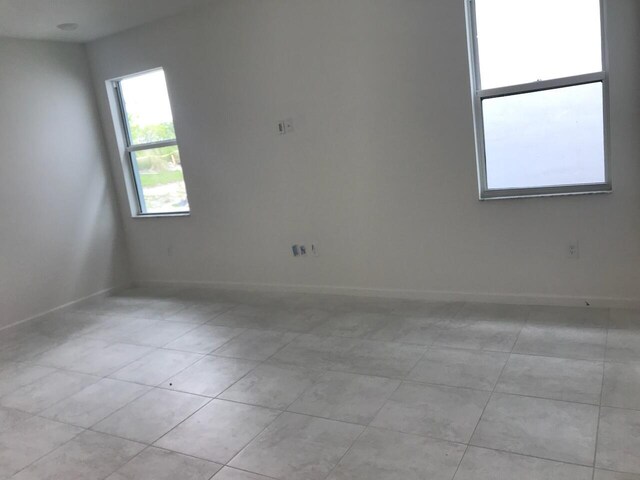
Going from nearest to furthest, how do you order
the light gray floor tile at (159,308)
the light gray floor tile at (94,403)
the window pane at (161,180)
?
the light gray floor tile at (94,403) → the light gray floor tile at (159,308) → the window pane at (161,180)

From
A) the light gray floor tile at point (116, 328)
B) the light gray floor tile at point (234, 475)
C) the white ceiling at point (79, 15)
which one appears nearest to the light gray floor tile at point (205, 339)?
the light gray floor tile at point (116, 328)

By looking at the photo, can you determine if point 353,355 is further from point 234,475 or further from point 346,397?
point 234,475

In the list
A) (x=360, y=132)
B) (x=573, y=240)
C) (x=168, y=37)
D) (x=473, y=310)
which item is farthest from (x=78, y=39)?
(x=573, y=240)

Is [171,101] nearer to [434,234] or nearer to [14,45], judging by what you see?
[14,45]

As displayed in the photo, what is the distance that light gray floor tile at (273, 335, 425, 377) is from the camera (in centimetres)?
288

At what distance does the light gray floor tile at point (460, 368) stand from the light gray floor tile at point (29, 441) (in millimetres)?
1828

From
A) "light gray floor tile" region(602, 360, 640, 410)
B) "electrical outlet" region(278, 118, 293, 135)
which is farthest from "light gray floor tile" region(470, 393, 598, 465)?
"electrical outlet" region(278, 118, 293, 135)

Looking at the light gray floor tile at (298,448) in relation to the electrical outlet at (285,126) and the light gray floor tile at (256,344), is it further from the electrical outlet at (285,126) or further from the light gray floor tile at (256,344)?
the electrical outlet at (285,126)

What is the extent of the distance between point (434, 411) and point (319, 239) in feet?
7.05

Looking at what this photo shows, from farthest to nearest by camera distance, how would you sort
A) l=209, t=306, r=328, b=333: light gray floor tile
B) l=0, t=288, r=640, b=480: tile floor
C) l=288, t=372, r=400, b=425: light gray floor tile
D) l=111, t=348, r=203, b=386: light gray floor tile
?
l=209, t=306, r=328, b=333: light gray floor tile → l=111, t=348, r=203, b=386: light gray floor tile → l=288, t=372, r=400, b=425: light gray floor tile → l=0, t=288, r=640, b=480: tile floor

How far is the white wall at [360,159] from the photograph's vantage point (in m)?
3.31

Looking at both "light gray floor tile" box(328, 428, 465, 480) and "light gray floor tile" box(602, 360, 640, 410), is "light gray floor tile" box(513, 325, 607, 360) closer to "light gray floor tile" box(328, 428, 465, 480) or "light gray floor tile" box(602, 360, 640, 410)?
"light gray floor tile" box(602, 360, 640, 410)

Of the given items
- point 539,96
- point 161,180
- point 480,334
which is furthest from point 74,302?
point 539,96

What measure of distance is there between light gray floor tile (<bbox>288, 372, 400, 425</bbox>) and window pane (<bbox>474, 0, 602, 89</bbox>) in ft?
7.11
